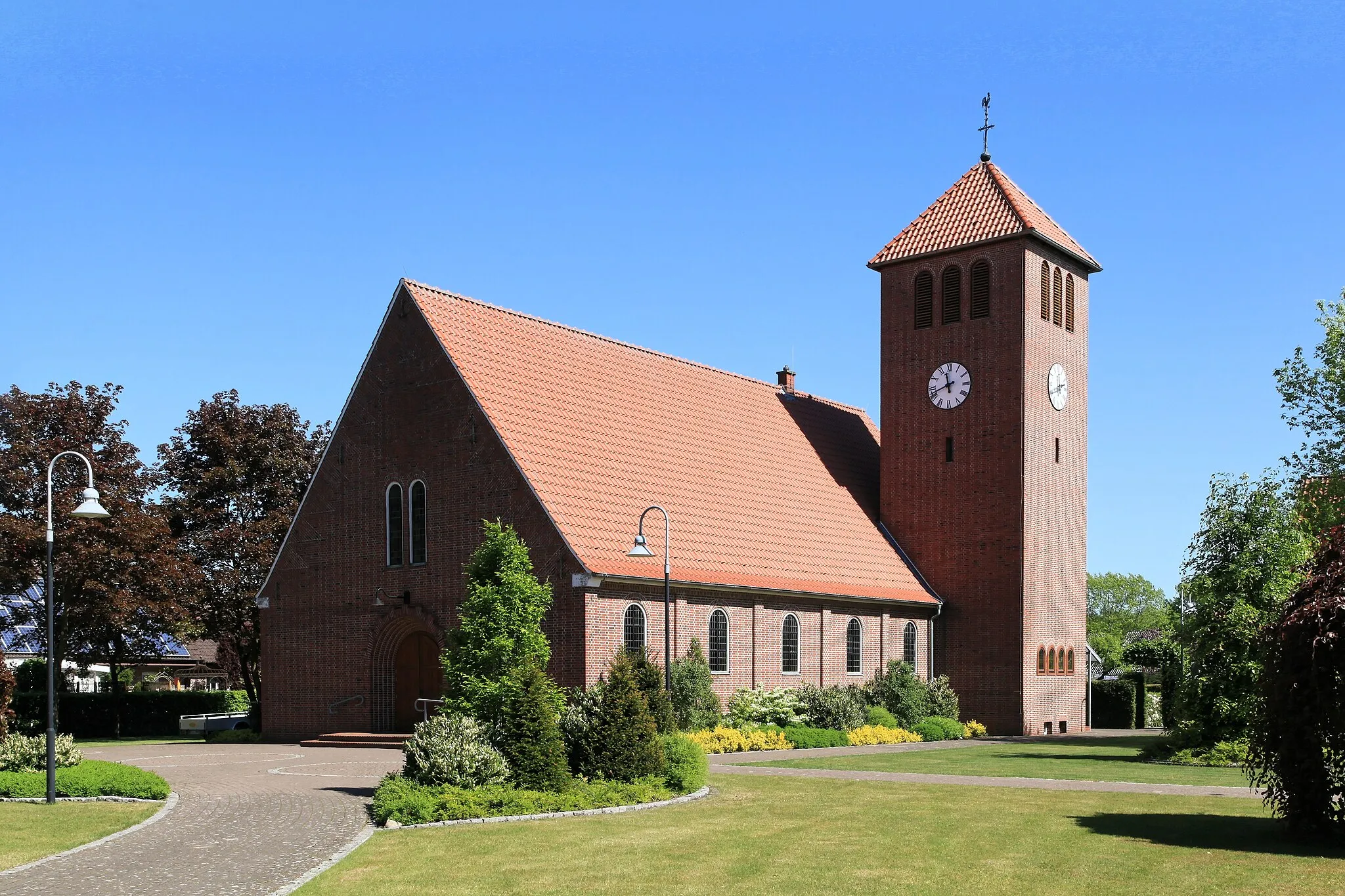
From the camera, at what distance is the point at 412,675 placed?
3609cm

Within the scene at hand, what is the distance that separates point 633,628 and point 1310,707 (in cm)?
1953

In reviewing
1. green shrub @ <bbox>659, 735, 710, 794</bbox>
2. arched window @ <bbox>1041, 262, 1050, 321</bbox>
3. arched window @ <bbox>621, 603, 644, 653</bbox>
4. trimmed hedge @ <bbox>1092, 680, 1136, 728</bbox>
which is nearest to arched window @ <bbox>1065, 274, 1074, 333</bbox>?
arched window @ <bbox>1041, 262, 1050, 321</bbox>

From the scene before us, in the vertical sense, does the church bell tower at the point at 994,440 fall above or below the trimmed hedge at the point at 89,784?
above

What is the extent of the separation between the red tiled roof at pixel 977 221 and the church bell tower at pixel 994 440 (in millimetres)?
64

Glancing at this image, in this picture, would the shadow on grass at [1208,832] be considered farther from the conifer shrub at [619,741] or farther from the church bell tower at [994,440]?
the church bell tower at [994,440]

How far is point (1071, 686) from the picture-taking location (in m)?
45.7

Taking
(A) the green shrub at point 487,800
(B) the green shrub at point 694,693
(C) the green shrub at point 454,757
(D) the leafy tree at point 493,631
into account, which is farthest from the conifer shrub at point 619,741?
(B) the green shrub at point 694,693

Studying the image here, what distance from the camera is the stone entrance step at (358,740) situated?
35094 mm

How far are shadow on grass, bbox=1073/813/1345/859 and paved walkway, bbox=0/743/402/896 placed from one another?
9884 millimetres

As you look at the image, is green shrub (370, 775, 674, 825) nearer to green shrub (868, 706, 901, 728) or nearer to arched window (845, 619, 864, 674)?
green shrub (868, 706, 901, 728)

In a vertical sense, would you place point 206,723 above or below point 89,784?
below

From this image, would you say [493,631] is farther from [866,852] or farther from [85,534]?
[85,534]

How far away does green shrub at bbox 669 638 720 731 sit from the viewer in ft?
109

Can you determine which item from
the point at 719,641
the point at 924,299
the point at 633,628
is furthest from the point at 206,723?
the point at 924,299
